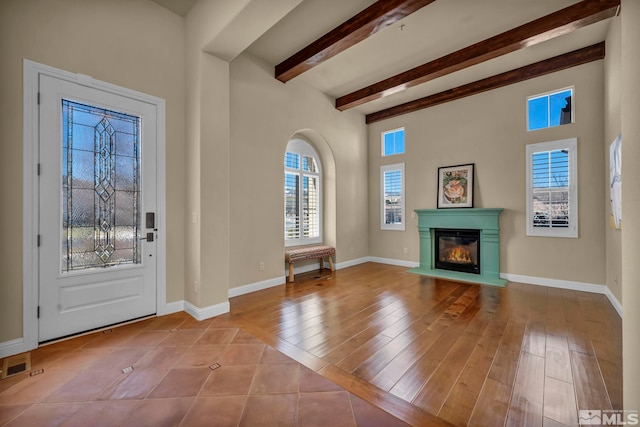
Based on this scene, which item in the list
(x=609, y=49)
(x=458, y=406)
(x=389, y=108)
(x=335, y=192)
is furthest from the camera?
(x=389, y=108)

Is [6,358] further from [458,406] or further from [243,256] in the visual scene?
[458,406]

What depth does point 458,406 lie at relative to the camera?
1.64m

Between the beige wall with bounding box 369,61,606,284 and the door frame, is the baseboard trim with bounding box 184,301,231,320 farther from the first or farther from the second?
the beige wall with bounding box 369,61,606,284

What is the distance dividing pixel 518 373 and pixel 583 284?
3152mm

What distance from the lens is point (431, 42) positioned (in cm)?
373

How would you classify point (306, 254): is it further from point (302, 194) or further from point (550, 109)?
point (550, 109)

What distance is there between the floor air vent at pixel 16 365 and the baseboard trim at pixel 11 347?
1.8 inches

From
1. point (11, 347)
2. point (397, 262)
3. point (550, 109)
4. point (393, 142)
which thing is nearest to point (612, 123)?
point (550, 109)

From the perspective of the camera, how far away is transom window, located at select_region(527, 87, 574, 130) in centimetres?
412

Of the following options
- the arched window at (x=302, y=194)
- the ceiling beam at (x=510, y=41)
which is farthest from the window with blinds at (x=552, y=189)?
the arched window at (x=302, y=194)

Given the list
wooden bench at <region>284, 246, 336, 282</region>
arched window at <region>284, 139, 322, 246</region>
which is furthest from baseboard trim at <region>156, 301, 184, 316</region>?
arched window at <region>284, 139, 322, 246</region>

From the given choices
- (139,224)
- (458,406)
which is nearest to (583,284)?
(458,406)

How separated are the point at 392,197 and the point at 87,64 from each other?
536 cm

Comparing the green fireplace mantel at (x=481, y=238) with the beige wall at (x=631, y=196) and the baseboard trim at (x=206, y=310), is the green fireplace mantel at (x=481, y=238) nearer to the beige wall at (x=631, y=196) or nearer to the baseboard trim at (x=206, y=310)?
the beige wall at (x=631, y=196)
